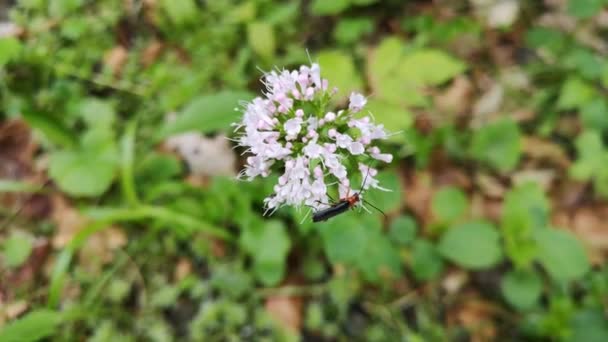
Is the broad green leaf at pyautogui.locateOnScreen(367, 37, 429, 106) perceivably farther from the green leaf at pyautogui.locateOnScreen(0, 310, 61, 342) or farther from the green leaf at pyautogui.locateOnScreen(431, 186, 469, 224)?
the green leaf at pyautogui.locateOnScreen(0, 310, 61, 342)

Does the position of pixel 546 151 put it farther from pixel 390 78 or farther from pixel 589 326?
pixel 390 78

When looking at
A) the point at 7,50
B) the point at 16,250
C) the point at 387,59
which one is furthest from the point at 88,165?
the point at 387,59

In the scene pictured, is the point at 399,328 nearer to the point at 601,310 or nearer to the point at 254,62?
the point at 601,310

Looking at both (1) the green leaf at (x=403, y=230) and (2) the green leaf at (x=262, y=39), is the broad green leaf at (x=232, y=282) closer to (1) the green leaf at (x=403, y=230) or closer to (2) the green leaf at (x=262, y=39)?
(1) the green leaf at (x=403, y=230)

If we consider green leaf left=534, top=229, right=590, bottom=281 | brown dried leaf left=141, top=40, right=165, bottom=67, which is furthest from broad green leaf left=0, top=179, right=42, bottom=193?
green leaf left=534, top=229, right=590, bottom=281

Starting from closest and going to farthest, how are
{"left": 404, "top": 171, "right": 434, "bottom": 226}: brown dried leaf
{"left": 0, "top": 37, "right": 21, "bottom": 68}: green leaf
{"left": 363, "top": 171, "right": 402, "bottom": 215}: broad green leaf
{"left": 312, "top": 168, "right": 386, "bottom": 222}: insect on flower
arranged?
{"left": 312, "top": 168, "right": 386, "bottom": 222}: insect on flower → {"left": 363, "top": 171, "right": 402, "bottom": 215}: broad green leaf → {"left": 0, "top": 37, "right": 21, "bottom": 68}: green leaf → {"left": 404, "top": 171, "right": 434, "bottom": 226}: brown dried leaf
